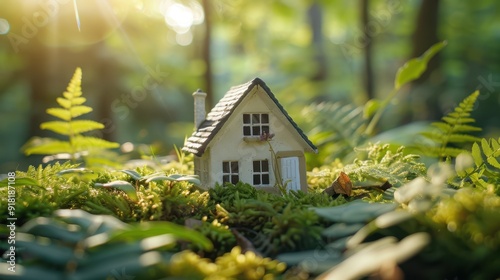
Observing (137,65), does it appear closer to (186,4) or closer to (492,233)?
(186,4)

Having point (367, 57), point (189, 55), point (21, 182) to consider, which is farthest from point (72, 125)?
point (189, 55)

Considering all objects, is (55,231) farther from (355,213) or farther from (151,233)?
(355,213)

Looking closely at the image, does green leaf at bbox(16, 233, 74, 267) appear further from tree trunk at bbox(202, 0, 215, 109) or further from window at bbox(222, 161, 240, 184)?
tree trunk at bbox(202, 0, 215, 109)

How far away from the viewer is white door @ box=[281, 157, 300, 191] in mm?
2354

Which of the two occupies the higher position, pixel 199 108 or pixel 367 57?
pixel 367 57

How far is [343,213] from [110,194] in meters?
1.07

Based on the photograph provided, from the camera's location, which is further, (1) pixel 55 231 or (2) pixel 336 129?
(2) pixel 336 129

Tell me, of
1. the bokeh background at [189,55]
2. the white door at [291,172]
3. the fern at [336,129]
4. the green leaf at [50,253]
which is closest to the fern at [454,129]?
the fern at [336,129]

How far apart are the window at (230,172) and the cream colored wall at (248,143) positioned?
3 cm

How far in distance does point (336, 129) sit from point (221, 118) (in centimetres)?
187

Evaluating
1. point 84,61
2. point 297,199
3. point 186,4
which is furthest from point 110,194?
point 84,61

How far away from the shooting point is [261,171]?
7.74 feet

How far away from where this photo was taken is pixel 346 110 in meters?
4.15

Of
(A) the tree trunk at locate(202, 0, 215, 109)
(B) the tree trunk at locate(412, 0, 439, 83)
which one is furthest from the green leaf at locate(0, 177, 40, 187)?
(B) the tree trunk at locate(412, 0, 439, 83)
